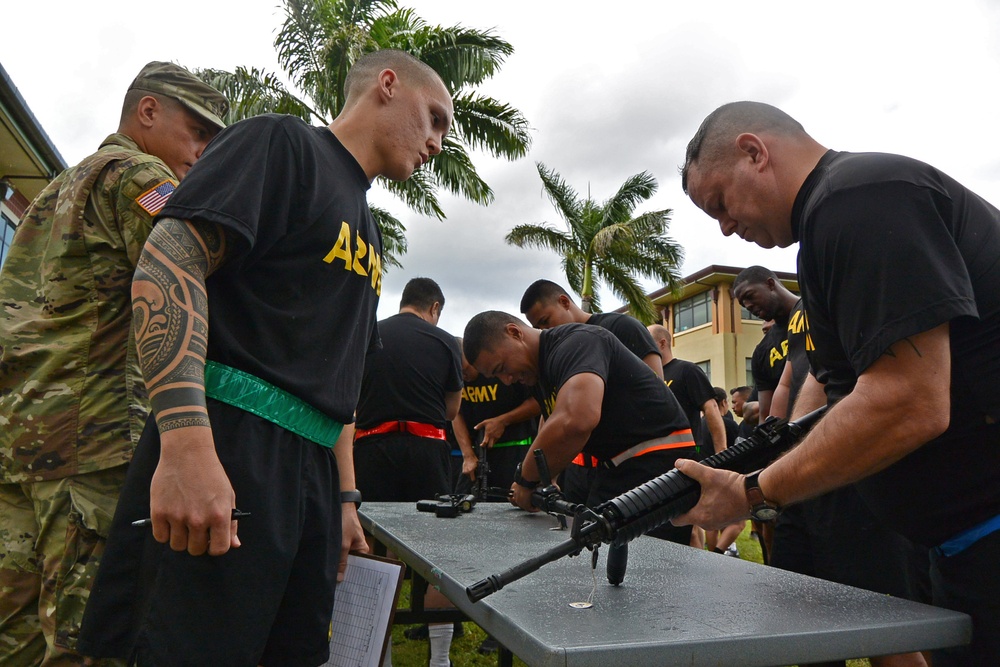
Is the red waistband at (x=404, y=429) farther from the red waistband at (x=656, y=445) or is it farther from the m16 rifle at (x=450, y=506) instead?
the red waistband at (x=656, y=445)

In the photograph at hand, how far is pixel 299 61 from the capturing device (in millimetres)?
13156

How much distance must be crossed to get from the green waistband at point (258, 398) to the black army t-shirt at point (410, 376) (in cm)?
274

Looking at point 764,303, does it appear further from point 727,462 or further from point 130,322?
point 130,322

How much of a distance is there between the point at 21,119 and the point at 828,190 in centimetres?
950

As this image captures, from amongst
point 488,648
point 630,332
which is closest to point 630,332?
point 630,332

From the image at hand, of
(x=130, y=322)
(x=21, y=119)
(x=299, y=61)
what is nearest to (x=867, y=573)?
(x=130, y=322)

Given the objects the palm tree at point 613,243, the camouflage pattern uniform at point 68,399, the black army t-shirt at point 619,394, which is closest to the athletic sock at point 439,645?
the black army t-shirt at point 619,394

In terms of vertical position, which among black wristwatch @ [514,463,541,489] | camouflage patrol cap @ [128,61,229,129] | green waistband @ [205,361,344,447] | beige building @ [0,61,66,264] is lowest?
black wristwatch @ [514,463,541,489]

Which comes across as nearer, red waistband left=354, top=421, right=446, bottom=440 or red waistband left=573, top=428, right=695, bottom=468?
red waistband left=573, top=428, right=695, bottom=468

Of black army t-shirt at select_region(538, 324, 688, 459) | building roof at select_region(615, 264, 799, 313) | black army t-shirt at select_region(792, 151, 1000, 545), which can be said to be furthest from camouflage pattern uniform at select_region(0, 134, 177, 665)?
building roof at select_region(615, 264, 799, 313)

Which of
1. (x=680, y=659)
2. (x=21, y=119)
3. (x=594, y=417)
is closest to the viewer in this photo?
(x=680, y=659)

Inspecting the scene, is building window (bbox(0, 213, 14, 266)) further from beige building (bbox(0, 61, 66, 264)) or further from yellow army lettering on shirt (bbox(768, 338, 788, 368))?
yellow army lettering on shirt (bbox(768, 338, 788, 368))

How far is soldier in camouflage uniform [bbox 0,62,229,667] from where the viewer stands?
59.7 inches

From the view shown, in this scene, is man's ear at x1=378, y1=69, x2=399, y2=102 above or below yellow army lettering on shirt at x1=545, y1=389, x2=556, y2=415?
above
